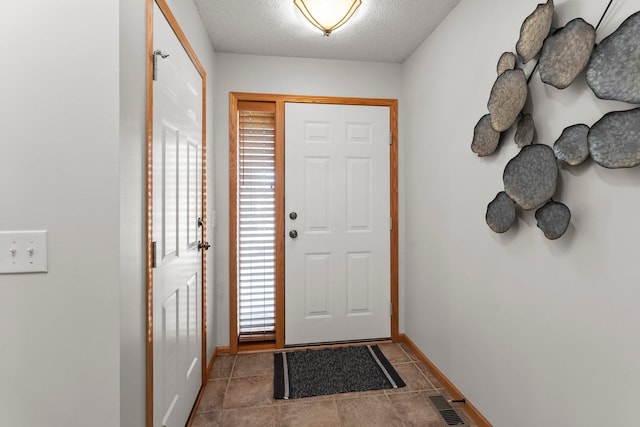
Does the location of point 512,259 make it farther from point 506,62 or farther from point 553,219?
point 506,62

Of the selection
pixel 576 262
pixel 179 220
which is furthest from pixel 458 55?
pixel 179 220

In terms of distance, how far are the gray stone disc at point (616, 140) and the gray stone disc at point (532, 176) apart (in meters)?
0.18

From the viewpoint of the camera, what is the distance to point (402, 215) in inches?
110

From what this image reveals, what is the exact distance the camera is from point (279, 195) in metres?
2.65

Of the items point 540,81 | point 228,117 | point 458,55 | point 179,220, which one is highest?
point 458,55

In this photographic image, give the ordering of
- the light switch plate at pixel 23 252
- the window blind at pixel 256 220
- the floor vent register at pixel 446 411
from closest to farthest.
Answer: the light switch plate at pixel 23 252 < the floor vent register at pixel 446 411 < the window blind at pixel 256 220

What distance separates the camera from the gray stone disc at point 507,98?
1411mm

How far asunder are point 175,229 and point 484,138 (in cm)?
162

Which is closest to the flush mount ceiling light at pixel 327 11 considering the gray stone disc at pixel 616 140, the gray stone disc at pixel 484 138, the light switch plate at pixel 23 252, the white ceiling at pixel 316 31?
the white ceiling at pixel 316 31

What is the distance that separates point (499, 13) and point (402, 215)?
157 cm

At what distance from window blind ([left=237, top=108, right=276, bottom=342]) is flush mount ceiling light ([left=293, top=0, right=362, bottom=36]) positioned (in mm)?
993

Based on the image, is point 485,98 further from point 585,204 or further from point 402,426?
point 402,426

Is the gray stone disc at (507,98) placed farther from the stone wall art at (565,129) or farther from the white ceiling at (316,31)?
the white ceiling at (316,31)

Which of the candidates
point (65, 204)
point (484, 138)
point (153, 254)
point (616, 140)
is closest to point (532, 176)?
point (616, 140)
